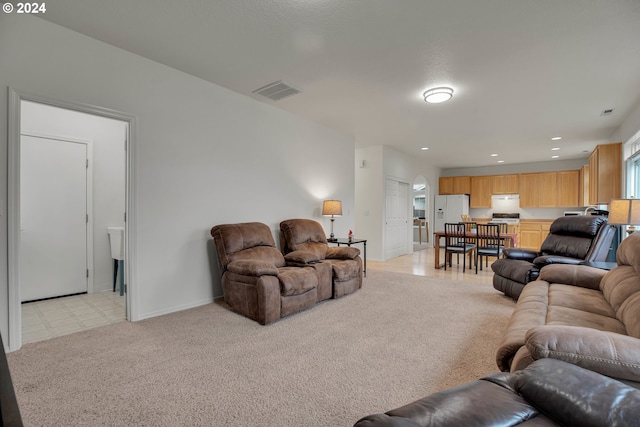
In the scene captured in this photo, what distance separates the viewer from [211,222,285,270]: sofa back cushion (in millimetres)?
3379

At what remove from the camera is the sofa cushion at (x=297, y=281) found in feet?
10.00

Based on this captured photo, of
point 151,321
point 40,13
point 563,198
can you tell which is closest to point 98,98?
point 40,13

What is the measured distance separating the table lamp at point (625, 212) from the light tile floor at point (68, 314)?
16.8 feet

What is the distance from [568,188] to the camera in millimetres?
7930

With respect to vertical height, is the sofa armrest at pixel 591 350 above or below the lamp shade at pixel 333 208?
below

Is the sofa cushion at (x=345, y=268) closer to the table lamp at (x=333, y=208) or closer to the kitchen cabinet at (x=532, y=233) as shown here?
the table lamp at (x=333, y=208)

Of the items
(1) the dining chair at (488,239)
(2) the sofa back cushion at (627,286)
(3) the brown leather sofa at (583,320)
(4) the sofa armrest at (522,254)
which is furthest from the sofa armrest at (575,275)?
(1) the dining chair at (488,239)

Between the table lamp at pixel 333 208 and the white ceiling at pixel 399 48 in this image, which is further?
the table lamp at pixel 333 208

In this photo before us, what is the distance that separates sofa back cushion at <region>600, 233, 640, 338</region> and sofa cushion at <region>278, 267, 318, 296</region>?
8.04 ft

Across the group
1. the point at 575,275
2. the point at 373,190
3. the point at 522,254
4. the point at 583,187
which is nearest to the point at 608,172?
the point at 522,254

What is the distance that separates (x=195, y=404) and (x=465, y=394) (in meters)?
1.51

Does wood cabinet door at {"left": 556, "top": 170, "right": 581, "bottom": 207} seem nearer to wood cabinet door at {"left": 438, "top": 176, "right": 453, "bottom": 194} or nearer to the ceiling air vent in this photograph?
wood cabinet door at {"left": 438, "top": 176, "right": 453, "bottom": 194}

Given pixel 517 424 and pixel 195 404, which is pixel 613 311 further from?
pixel 195 404

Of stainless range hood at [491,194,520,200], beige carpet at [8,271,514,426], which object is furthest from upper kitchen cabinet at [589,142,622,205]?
stainless range hood at [491,194,520,200]
